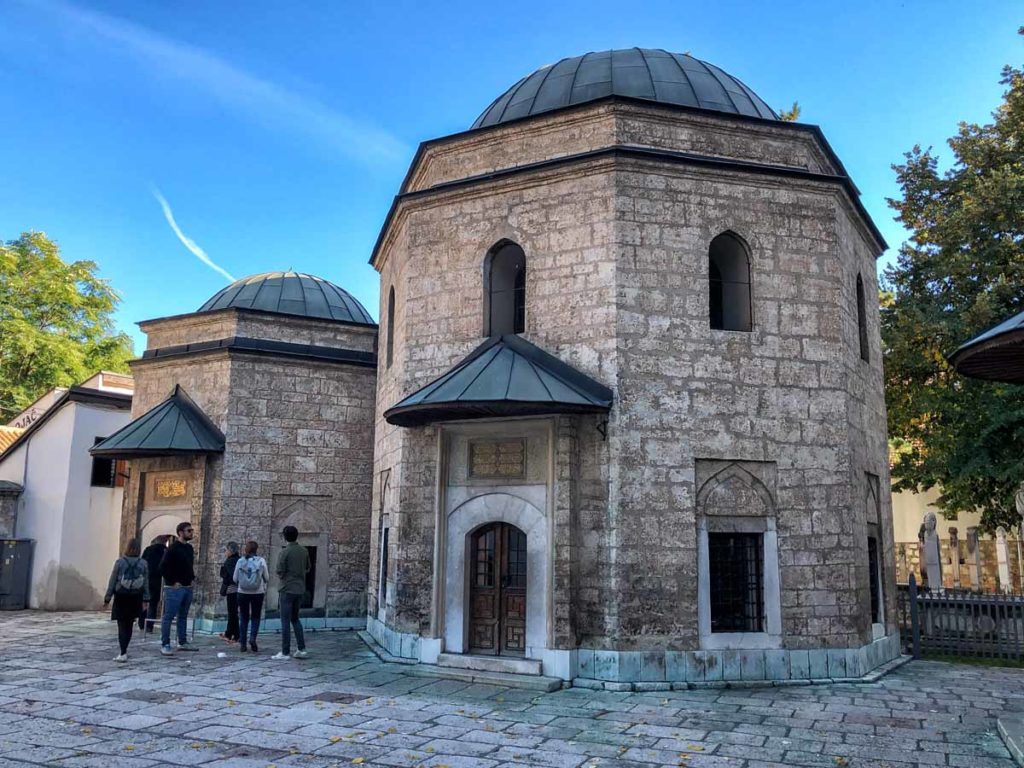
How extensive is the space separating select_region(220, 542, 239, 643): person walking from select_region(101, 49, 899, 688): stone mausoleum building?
194 cm

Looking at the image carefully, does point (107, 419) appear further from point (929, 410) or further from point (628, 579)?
point (929, 410)

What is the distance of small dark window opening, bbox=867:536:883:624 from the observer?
9562 millimetres

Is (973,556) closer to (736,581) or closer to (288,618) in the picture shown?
(736,581)

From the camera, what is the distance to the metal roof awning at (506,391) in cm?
781

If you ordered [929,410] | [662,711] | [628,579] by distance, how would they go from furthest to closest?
[929,410] → [628,579] → [662,711]

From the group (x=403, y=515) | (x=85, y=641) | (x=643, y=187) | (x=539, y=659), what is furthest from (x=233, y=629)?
(x=643, y=187)

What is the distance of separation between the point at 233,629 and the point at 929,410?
12138mm

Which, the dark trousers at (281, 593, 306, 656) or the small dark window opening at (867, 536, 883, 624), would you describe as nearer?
the dark trousers at (281, 593, 306, 656)

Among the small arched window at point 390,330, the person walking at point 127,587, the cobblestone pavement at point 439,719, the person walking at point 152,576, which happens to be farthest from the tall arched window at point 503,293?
the person walking at point 152,576

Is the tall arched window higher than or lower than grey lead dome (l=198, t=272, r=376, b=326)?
lower

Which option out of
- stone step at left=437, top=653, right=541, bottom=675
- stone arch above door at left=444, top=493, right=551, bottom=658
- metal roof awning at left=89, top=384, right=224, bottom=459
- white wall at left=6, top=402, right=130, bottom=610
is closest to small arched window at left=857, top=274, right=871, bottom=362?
stone arch above door at left=444, top=493, right=551, bottom=658

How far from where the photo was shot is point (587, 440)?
8.43 metres

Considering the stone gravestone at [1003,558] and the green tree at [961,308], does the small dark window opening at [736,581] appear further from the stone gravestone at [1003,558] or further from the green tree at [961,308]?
the stone gravestone at [1003,558]

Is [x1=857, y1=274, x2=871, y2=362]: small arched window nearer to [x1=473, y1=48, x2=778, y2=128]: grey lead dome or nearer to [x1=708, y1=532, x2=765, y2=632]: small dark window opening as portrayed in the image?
[x1=473, y1=48, x2=778, y2=128]: grey lead dome
